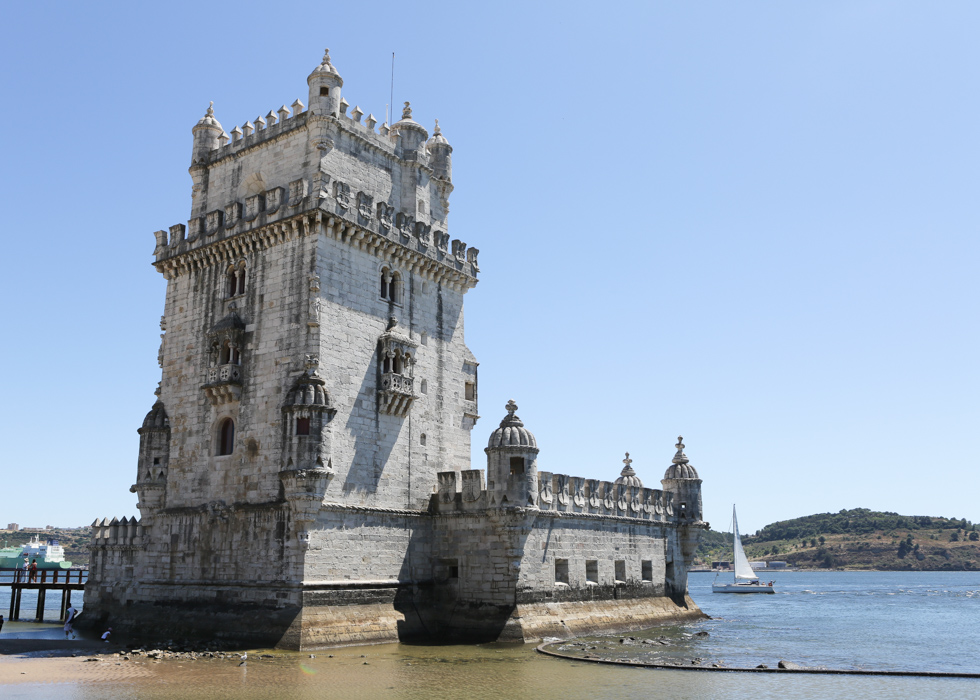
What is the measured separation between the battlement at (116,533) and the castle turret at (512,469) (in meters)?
14.8

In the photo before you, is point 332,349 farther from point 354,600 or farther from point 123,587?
point 123,587

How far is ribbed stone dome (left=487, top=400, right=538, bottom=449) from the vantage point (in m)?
32.3

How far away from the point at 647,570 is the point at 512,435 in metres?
13.2

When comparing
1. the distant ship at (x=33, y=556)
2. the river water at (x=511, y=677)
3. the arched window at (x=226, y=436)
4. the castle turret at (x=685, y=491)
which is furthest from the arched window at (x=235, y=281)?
the distant ship at (x=33, y=556)

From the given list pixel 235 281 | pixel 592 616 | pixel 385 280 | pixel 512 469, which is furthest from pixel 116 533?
pixel 592 616

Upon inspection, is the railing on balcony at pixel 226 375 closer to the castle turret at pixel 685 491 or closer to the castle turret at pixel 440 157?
the castle turret at pixel 440 157

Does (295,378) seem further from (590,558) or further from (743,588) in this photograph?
(743,588)

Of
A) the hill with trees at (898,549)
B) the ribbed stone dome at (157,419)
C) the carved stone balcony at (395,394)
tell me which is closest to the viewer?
the carved stone balcony at (395,394)

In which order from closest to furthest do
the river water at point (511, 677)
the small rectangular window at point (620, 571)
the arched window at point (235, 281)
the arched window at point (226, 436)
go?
1. the river water at point (511, 677)
2. the arched window at point (226, 436)
3. the arched window at point (235, 281)
4. the small rectangular window at point (620, 571)

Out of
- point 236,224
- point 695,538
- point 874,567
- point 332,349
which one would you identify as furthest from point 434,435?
point 874,567

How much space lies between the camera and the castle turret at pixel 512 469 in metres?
31.8

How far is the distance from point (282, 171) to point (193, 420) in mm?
10681

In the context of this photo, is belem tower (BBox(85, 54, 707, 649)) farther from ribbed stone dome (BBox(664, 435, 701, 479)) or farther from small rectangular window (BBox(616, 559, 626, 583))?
ribbed stone dome (BBox(664, 435, 701, 479))

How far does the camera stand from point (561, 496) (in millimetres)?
34812
